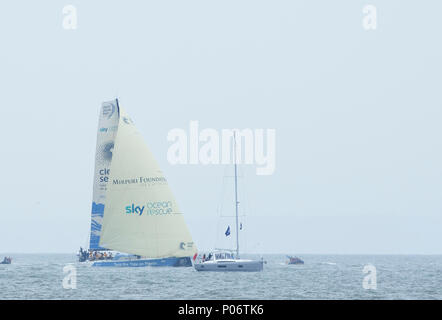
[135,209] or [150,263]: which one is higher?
[135,209]

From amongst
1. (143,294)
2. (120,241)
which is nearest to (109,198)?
(120,241)

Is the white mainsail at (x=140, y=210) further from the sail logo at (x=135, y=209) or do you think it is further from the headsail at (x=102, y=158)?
the headsail at (x=102, y=158)

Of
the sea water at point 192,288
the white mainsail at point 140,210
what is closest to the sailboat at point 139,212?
the white mainsail at point 140,210

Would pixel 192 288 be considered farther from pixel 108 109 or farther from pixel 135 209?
pixel 108 109

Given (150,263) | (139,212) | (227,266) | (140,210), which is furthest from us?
(150,263)

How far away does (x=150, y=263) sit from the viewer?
89500 millimetres

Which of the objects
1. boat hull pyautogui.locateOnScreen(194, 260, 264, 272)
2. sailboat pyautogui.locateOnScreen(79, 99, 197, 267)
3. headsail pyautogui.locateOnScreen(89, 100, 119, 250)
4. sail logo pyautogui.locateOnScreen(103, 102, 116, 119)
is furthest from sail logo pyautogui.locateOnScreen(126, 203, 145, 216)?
sail logo pyautogui.locateOnScreen(103, 102, 116, 119)

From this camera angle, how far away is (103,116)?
323ft

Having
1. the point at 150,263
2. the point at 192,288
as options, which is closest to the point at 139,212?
the point at 150,263

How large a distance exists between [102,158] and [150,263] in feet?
53.9

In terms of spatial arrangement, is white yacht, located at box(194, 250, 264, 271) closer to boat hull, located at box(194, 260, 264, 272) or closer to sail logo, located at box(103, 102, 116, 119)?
boat hull, located at box(194, 260, 264, 272)

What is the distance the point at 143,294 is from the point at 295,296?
1096 cm

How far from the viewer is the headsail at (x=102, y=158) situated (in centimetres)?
9756
